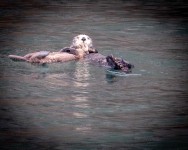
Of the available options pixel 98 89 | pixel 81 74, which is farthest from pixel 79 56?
pixel 98 89

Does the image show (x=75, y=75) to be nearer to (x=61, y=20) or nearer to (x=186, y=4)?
(x=61, y=20)

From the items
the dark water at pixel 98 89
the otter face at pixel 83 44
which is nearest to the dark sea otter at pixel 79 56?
the otter face at pixel 83 44

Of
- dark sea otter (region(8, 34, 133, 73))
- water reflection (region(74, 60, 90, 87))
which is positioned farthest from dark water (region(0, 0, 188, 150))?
dark sea otter (region(8, 34, 133, 73))

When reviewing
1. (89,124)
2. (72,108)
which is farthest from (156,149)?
(72,108)

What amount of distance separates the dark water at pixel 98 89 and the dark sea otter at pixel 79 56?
4.8 inches

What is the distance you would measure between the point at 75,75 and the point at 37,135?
2.64m

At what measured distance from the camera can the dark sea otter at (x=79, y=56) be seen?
1141 cm

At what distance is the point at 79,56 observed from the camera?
12352 millimetres

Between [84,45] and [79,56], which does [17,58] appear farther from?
[84,45]

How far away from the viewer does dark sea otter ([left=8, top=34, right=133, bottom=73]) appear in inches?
449

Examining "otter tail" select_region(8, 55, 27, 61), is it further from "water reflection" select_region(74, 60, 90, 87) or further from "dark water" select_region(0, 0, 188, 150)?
"water reflection" select_region(74, 60, 90, 87)

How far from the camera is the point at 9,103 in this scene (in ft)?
32.5

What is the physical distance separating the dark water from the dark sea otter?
0.12 meters

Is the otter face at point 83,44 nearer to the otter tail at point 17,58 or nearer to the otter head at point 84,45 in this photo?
the otter head at point 84,45
